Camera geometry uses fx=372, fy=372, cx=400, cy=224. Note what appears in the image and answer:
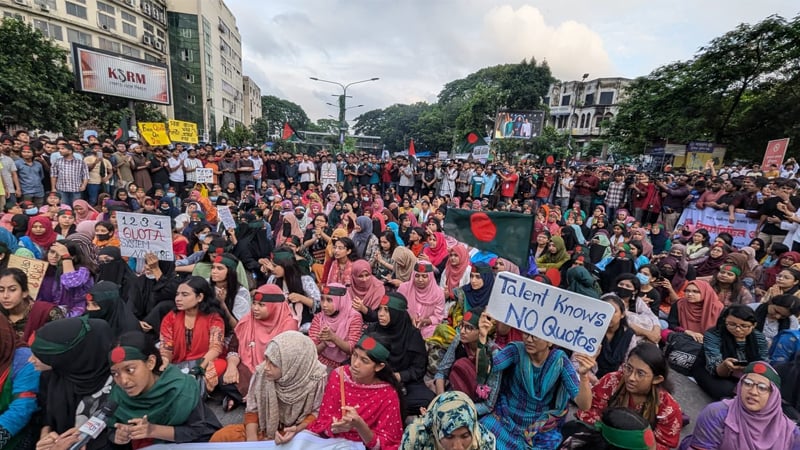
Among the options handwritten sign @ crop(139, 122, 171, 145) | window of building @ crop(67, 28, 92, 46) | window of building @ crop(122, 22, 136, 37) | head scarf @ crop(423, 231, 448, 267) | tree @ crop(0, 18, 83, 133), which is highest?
window of building @ crop(122, 22, 136, 37)

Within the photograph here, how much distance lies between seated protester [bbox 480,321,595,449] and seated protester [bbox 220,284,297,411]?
1936mm

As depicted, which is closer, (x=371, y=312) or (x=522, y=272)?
(x=371, y=312)

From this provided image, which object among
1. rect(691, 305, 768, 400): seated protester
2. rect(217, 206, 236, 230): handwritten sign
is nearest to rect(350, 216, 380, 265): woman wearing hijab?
rect(217, 206, 236, 230): handwritten sign

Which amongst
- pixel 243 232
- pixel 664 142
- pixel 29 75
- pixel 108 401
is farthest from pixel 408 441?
pixel 664 142

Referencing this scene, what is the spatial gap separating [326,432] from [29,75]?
890 inches

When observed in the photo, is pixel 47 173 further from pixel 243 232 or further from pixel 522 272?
pixel 522 272

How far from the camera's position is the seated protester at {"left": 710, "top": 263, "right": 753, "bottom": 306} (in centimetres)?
455

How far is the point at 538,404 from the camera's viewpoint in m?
2.49

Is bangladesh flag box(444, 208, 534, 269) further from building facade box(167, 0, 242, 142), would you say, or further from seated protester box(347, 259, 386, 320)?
building facade box(167, 0, 242, 142)

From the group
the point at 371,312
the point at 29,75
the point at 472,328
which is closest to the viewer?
the point at 472,328

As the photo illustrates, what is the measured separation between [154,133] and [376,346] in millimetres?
13485

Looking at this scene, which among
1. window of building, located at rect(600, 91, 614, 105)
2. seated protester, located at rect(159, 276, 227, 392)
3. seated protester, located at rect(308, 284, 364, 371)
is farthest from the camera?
window of building, located at rect(600, 91, 614, 105)

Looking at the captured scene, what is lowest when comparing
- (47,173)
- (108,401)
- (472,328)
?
(108,401)

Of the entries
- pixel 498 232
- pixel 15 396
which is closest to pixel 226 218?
pixel 15 396
